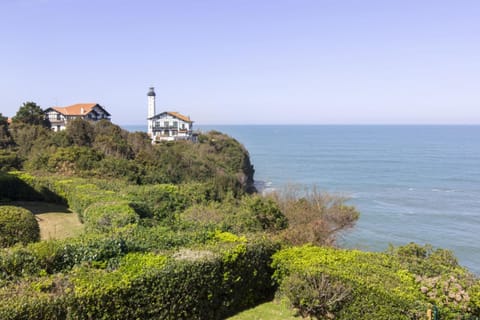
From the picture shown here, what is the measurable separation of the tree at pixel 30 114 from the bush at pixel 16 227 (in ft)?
137

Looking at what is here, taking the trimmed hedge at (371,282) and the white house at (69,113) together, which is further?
the white house at (69,113)

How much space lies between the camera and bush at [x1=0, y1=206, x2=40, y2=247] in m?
9.75

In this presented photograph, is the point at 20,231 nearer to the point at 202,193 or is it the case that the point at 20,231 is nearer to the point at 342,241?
the point at 202,193

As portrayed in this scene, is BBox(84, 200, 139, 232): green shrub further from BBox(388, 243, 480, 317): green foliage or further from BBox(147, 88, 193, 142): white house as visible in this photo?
BBox(147, 88, 193, 142): white house

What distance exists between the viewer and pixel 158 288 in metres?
7.16

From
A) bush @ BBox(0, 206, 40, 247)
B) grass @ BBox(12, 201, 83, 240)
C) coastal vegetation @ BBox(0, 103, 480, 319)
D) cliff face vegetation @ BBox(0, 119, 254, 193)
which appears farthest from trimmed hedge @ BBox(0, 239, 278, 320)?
cliff face vegetation @ BBox(0, 119, 254, 193)

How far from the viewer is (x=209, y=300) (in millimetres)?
8055

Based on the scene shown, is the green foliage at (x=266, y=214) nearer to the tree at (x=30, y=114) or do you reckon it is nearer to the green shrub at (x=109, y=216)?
the green shrub at (x=109, y=216)

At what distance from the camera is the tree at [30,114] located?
45781 mm

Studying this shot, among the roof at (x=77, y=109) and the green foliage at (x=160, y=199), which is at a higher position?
the roof at (x=77, y=109)

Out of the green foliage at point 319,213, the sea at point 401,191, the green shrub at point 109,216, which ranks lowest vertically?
the sea at point 401,191

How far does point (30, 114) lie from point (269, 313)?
4858 centimetres

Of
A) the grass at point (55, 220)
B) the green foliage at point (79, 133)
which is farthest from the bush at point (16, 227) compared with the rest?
the green foliage at point (79, 133)

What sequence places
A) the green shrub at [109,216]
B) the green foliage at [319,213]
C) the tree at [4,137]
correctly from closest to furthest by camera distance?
the green shrub at [109,216]
the green foliage at [319,213]
the tree at [4,137]
